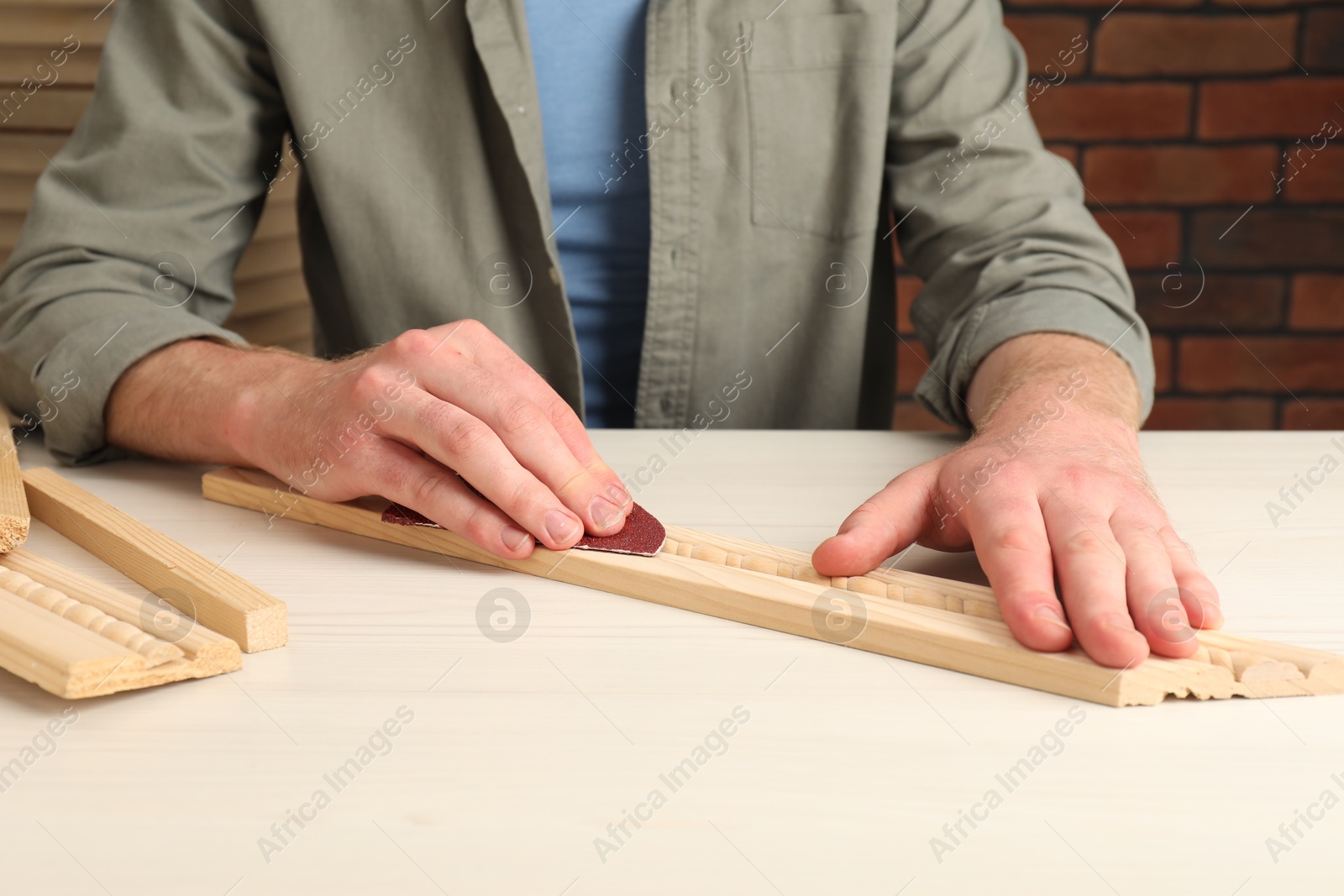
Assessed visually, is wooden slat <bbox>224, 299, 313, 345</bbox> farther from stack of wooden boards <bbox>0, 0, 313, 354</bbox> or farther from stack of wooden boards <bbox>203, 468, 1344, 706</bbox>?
stack of wooden boards <bbox>203, 468, 1344, 706</bbox>

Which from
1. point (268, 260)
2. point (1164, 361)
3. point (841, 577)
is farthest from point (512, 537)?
point (1164, 361)

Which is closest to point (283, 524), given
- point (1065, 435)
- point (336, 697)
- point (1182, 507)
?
point (336, 697)

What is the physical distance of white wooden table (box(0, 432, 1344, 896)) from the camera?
421 millimetres

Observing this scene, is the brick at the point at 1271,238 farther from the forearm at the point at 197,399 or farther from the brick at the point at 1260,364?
the forearm at the point at 197,399

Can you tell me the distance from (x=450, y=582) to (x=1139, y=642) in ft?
1.34

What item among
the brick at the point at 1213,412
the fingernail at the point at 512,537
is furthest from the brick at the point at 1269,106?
the fingernail at the point at 512,537

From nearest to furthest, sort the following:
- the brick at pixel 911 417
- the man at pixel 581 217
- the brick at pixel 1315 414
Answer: the man at pixel 581 217, the brick at pixel 1315 414, the brick at pixel 911 417

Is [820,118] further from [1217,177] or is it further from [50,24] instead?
[1217,177]

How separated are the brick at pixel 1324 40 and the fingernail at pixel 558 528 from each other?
2.00 metres

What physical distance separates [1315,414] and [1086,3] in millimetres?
964

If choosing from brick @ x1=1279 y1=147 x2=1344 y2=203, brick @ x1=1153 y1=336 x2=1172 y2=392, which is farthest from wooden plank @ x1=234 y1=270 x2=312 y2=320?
brick @ x1=1279 y1=147 x2=1344 y2=203

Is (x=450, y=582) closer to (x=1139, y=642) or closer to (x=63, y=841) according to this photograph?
(x=63, y=841)

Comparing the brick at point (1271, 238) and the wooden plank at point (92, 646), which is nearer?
the wooden plank at point (92, 646)

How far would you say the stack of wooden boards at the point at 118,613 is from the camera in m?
0.53
